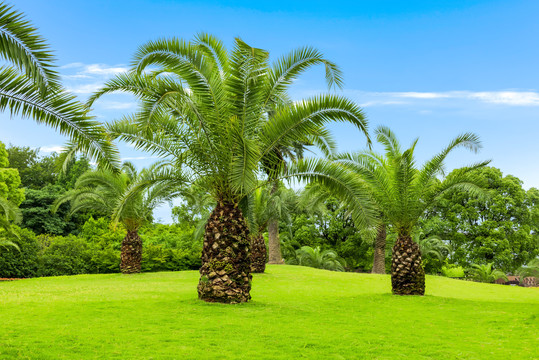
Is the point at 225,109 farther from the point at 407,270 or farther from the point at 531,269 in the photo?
the point at 531,269

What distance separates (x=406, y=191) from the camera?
595 inches

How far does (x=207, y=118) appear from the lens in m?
11.8

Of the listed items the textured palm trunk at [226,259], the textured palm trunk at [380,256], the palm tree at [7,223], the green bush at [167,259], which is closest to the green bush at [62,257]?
the palm tree at [7,223]

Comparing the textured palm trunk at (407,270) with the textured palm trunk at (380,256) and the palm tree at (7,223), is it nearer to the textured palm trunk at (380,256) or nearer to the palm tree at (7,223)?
the textured palm trunk at (380,256)

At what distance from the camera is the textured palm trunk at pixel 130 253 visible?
907 inches

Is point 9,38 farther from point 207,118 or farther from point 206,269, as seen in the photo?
point 206,269

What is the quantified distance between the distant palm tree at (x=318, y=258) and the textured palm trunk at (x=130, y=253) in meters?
11.6

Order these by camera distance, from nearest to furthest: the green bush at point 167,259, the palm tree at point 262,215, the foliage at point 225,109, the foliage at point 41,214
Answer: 1. the foliage at point 225,109
2. the palm tree at point 262,215
3. the green bush at point 167,259
4. the foliage at point 41,214

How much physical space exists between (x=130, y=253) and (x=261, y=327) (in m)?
15.5

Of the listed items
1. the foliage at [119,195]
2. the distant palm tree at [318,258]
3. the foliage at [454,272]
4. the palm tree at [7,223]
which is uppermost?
the foliage at [119,195]

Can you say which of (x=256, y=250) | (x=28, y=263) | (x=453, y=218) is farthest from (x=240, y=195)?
(x=453, y=218)

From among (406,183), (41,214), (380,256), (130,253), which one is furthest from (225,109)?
(41,214)

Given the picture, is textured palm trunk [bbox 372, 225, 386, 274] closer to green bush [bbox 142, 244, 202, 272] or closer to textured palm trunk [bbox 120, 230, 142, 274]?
green bush [bbox 142, 244, 202, 272]

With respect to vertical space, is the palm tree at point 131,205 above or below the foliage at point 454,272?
above
